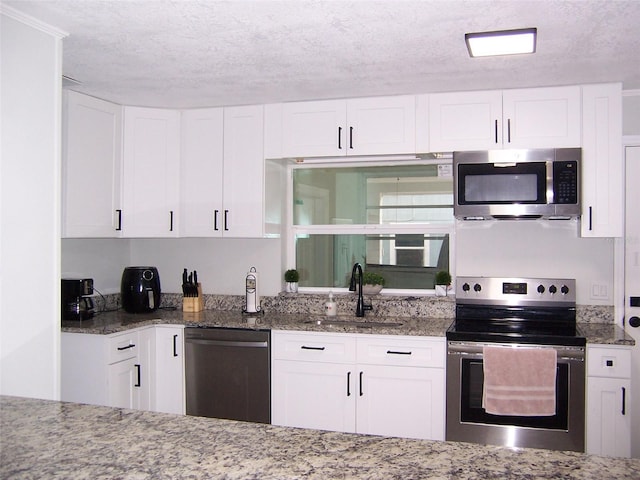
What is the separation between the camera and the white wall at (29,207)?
2246mm

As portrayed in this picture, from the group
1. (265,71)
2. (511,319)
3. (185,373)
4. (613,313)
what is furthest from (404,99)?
(185,373)

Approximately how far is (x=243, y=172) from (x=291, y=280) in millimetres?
862

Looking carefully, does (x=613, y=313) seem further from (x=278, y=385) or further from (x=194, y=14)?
(x=194, y=14)

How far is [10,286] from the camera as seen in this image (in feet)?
7.41

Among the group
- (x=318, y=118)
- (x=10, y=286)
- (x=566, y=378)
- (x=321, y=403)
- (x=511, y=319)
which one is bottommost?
(x=321, y=403)

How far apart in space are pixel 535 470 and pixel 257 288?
3.05 m

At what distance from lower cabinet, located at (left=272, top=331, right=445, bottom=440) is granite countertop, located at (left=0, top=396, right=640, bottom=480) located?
1.94 m

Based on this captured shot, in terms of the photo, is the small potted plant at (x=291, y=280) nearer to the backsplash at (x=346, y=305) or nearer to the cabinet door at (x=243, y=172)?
the backsplash at (x=346, y=305)

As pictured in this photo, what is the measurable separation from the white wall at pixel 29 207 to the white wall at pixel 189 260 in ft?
5.21

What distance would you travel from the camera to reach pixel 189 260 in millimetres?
4363

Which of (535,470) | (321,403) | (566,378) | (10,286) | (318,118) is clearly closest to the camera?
(535,470)

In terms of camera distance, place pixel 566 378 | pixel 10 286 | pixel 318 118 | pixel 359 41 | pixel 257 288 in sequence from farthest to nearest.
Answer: pixel 257 288, pixel 318 118, pixel 566 378, pixel 359 41, pixel 10 286

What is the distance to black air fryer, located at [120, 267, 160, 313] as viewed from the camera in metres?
3.95

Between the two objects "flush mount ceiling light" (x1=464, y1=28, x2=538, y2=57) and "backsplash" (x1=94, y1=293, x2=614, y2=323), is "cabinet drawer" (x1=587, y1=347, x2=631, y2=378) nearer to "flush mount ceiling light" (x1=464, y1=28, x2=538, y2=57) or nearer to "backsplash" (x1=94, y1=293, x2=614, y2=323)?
"backsplash" (x1=94, y1=293, x2=614, y2=323)
